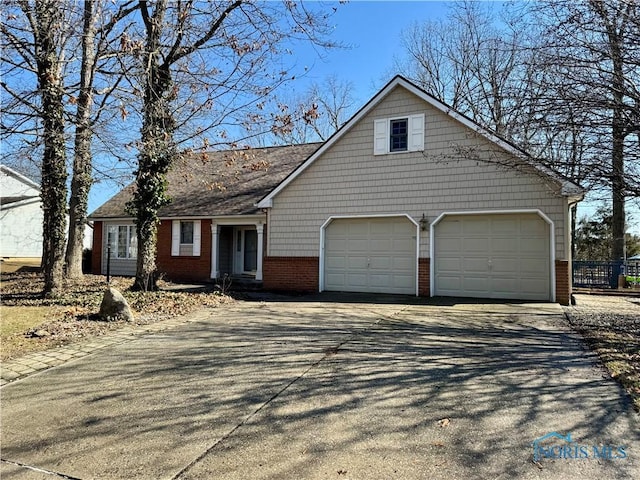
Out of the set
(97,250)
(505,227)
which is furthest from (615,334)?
(97,250)

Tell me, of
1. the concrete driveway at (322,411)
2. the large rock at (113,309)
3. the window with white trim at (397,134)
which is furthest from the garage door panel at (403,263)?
the large rock at (113,309)

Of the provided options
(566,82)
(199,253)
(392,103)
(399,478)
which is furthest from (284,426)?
(199,253)

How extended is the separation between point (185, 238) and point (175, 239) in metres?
0.44

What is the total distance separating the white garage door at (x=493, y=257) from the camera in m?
11.5

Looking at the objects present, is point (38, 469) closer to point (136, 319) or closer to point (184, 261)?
point (136, 319)

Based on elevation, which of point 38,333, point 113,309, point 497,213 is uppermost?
point 497,213

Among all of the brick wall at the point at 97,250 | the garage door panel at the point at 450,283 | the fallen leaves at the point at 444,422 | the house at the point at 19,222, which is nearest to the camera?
the fallen leaves at the point at 444,422

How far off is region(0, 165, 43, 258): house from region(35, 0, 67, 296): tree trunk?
15.5 metres

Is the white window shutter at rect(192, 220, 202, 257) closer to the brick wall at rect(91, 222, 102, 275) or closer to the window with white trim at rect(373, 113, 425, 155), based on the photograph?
the brick wall at rect(91, 222, 102, 275)

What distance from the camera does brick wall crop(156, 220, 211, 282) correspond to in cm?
1728

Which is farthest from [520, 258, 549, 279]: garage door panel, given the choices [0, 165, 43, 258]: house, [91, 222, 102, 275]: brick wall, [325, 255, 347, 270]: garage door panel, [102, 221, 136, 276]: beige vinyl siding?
[0, 165, 43, 258]: house

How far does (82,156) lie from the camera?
11.1m

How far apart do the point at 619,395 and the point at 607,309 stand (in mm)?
7253

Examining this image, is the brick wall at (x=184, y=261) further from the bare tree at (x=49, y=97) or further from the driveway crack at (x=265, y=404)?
the driveway crack at (x=265, y=404)
